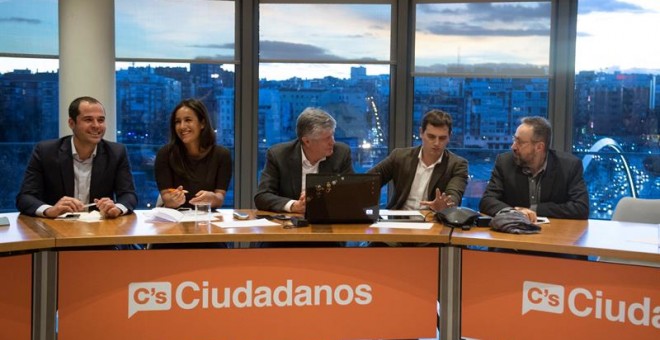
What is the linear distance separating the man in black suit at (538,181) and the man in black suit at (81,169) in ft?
6.82

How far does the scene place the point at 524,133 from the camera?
407 centimetres

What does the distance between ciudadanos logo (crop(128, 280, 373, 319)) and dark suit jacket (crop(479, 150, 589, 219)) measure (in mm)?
1143

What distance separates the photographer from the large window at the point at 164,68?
6094mm

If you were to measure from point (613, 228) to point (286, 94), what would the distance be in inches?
136

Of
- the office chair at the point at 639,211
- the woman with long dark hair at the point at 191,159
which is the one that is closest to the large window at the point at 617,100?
the office chair at the point at 639,211

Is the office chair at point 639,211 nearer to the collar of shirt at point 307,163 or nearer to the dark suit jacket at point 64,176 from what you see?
the collar of shirt at point 307,163

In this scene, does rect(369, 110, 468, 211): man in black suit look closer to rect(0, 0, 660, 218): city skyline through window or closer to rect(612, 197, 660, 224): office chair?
rect(612, 197, 660, 224): office chair

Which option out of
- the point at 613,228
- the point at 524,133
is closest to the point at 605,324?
the point at 613,228

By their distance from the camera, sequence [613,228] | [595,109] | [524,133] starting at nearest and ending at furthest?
[613,228]
[524,133]
[595,109]

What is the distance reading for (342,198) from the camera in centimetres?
353

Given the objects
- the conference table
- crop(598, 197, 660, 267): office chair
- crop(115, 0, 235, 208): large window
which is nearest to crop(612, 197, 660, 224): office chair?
crop(598, 197, 660, 267): office chair

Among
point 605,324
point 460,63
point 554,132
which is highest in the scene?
point 460,63

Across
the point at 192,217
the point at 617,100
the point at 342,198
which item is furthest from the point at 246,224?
the point at 617,100

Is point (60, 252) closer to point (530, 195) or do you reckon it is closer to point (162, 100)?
point (530, 195)
